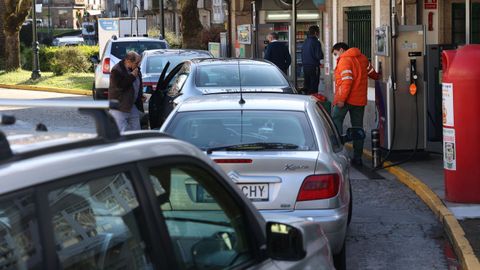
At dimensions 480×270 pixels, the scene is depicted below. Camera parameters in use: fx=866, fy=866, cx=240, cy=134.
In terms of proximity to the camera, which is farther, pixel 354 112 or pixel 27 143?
pixel 354 112

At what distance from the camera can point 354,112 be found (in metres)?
12.6

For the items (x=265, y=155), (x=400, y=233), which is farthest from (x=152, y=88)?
(x=265, y=155)

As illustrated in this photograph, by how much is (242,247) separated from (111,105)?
91 centimetres

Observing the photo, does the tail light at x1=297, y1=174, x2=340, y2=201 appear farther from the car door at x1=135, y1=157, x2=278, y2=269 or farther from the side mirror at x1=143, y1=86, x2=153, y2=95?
the side mirror at x1=143, y1=86, x2=153, y2=95

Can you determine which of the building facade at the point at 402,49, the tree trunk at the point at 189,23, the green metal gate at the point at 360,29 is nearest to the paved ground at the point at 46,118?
the tree trunk at the point at 189,23

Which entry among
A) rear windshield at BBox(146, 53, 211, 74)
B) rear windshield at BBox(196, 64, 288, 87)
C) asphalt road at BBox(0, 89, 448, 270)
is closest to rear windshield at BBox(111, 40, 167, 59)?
rear windshield at BBox(146, 53, 211, 74)

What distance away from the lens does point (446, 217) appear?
880cm

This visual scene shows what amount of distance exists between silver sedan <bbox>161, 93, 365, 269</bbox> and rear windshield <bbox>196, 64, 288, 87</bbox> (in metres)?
4.88

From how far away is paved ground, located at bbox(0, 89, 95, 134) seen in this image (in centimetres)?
321

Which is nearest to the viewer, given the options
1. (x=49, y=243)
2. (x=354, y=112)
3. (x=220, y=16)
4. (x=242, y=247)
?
(x=49, y=243)

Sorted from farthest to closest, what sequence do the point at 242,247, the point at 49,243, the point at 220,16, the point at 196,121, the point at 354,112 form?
the point at 220,16 → the point at 354,112 → the point at 196,121 → the point at 242,247 → the point at 49,243

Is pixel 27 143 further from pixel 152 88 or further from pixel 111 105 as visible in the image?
pixel 152 88

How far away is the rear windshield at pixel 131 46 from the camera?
72.1 ft

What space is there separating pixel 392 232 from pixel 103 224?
6.28m
